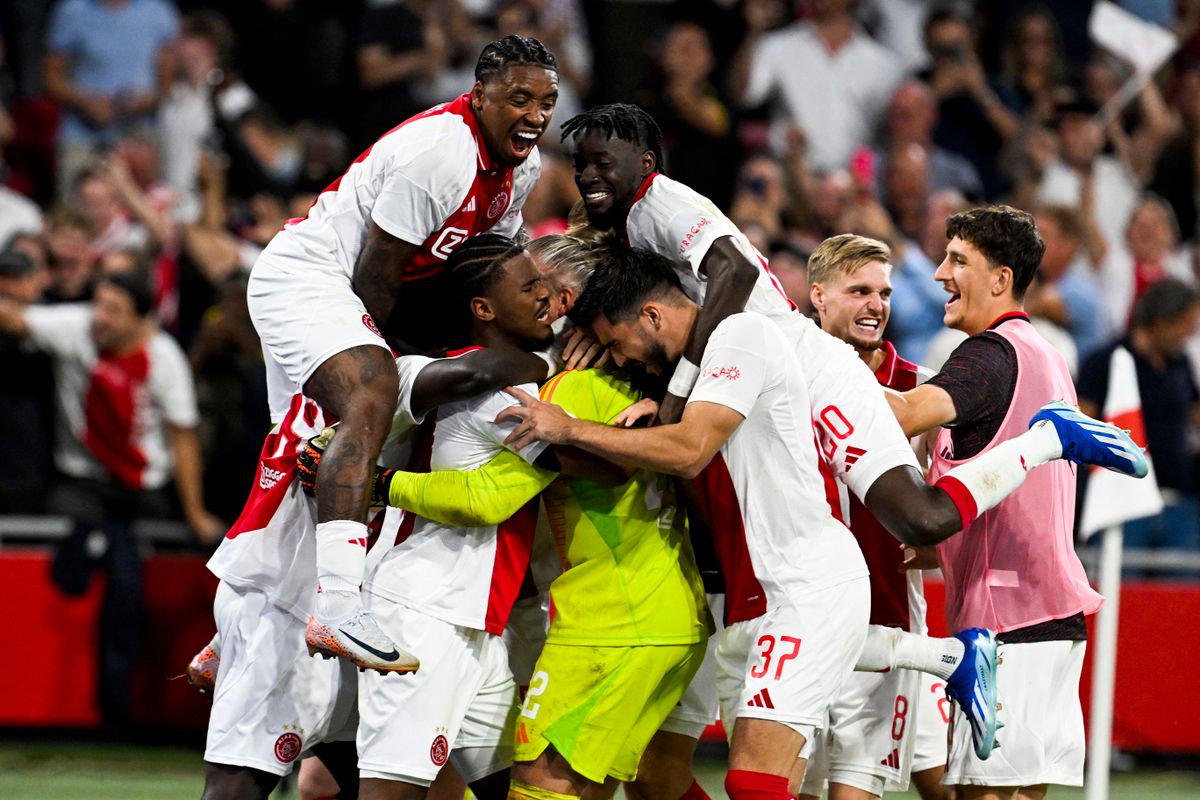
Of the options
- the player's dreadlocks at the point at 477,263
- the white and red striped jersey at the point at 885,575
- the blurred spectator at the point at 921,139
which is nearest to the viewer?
the player's dreadlocks at the point at 477,263

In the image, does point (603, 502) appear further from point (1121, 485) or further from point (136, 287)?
point (136, 287)

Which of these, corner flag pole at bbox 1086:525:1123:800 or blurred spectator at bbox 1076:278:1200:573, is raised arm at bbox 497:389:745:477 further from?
blurred spectator at bbox 1076:278:1200:573

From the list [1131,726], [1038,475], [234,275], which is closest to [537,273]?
[1038,475]

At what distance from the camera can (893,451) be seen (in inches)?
225

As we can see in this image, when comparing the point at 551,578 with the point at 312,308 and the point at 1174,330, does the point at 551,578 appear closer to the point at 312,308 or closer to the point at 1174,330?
the point at 312,308

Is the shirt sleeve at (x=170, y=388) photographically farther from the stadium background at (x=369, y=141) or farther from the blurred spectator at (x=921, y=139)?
the blurred spectator at (x=921, y=139)

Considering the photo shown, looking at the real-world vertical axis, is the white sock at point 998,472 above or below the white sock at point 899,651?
above

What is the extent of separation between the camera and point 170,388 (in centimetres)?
998

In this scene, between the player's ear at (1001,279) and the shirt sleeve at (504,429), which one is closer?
the shirt sleeve at (504,429)

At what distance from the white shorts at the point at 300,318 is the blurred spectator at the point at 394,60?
253 inches

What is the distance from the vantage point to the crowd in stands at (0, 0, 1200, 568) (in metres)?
10.5

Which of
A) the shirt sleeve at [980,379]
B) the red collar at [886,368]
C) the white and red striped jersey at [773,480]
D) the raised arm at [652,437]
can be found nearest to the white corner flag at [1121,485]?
the red collar at [886,368]

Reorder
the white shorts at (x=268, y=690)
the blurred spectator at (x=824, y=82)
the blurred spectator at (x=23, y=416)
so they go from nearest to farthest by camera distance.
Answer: the white shorts at (x=268, y=690)
the blurred spectator at (x=23, y=416)
the blurred spectator at (x=824, y=82)

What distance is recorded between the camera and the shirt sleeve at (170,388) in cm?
997
